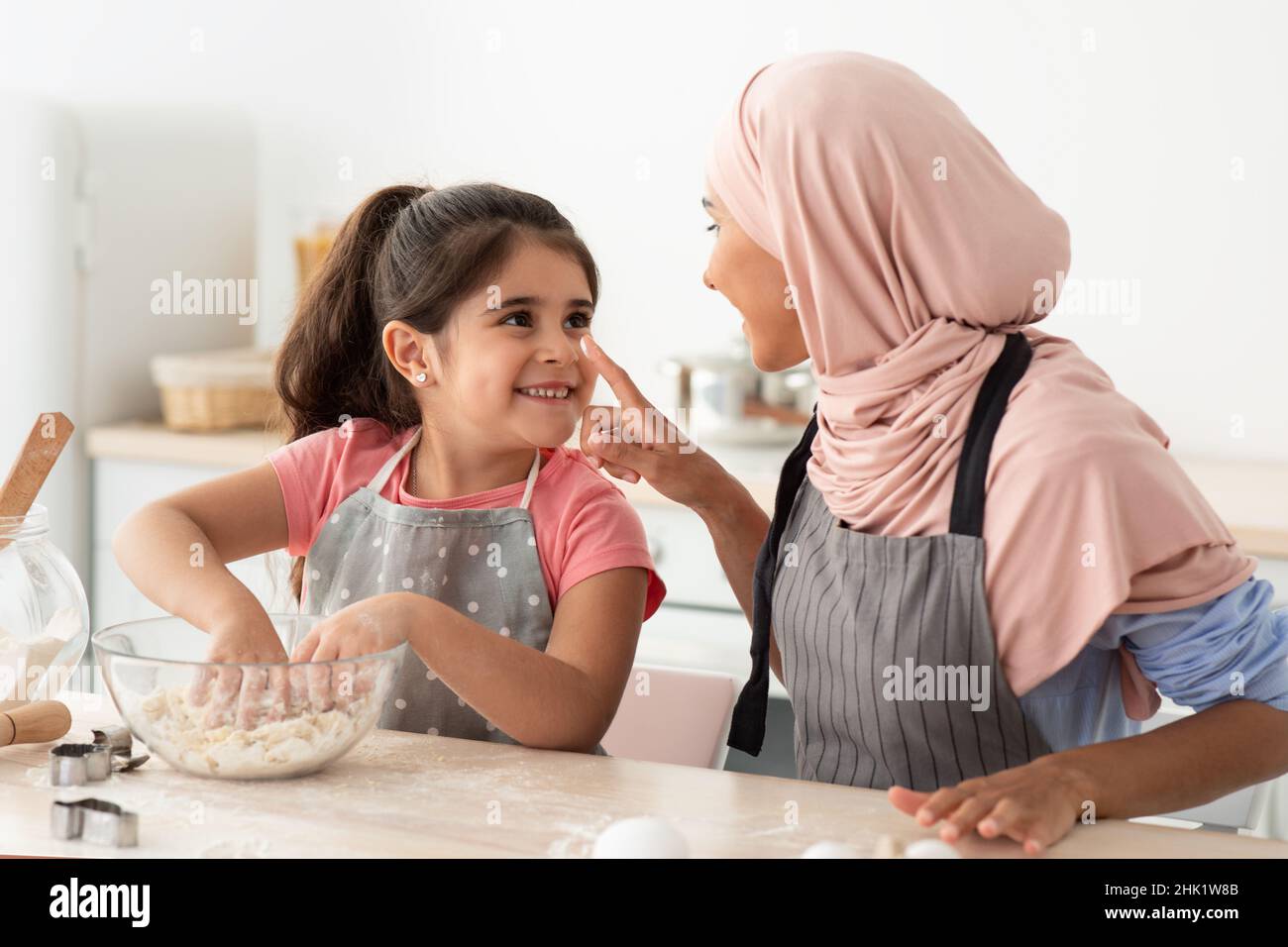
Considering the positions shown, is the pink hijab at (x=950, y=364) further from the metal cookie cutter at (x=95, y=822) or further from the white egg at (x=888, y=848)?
the metal cookie cutter at (x=95, y=822)

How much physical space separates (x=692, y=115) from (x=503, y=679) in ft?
5.97

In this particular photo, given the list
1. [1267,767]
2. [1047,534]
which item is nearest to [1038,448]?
[1047,534]

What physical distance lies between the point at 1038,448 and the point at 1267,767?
31cm

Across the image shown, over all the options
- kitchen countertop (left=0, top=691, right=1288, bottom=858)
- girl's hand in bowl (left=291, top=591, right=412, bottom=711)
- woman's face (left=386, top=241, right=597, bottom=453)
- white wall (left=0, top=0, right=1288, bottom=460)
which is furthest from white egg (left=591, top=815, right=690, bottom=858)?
white wall (left=0, top=0, right=1288, bottom=460)

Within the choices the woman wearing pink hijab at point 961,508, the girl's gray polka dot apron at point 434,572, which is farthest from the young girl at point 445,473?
the woman wearing pink hijab at point 961,508

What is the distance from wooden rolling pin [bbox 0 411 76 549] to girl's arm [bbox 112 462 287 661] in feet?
0.44

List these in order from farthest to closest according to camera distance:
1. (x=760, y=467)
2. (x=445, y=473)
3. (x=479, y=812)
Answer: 1. (x=760, y=467)
2. (x=445, y=473)
3. (x=479, y=812)

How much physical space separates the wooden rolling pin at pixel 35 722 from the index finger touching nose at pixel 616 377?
58 cm

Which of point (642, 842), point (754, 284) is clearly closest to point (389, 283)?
point (754, 284)

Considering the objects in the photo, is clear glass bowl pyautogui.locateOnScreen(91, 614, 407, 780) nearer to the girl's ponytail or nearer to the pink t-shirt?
the pink t-shirt

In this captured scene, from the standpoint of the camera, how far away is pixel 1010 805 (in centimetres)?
94

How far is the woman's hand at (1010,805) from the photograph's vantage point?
923mm

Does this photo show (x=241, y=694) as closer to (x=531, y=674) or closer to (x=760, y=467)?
(x=531, y=674)

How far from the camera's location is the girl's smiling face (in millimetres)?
1428
